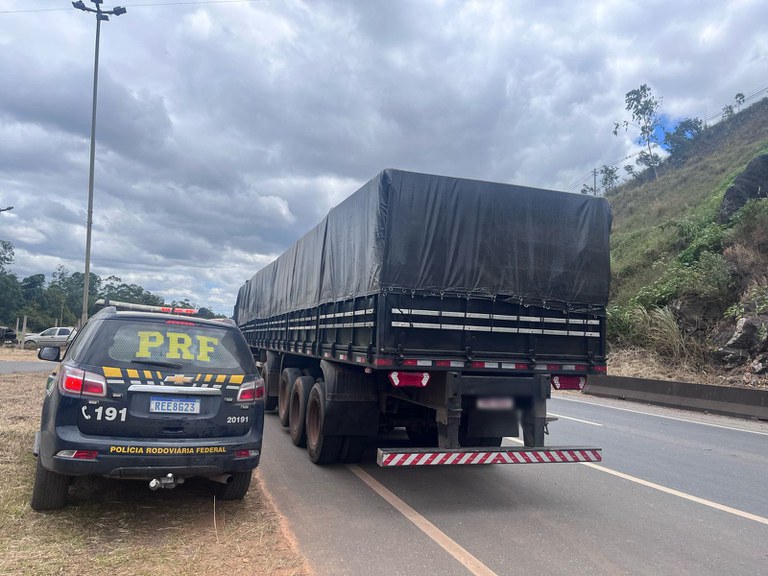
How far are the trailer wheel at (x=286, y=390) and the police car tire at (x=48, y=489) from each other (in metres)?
4.36

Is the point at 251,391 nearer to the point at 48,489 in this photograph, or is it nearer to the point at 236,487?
the point at 236,487

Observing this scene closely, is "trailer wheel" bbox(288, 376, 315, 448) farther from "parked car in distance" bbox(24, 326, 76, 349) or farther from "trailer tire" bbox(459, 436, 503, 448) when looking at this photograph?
"parked car in distance" bbox(24, 326, 76, 349)

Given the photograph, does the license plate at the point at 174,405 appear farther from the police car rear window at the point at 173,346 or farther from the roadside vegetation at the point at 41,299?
the roadside vegetation at the point at 41,299

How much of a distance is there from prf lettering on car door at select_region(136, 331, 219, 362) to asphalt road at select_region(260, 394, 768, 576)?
1619 millimetres

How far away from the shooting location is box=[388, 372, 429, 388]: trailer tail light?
5.53m

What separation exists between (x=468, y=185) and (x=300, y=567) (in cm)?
403

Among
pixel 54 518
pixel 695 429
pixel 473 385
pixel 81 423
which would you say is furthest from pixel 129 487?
pixel 695 429

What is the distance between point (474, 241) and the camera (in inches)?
240

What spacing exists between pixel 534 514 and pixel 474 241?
2.74 metres

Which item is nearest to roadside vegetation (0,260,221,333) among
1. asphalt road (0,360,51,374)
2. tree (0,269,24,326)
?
tree (0,269,24,326)

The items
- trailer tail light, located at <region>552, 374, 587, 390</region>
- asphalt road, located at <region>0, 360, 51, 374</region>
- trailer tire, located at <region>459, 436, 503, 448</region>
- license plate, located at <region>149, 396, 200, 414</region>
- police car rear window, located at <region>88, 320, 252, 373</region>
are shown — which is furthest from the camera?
asphalt road, located at <region>0, 360, 51, 374</region>

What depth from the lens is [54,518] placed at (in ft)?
14.8

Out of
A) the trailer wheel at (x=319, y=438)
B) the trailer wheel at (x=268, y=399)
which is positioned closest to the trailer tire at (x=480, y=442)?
the trailer wheel at (x=319, y=438)

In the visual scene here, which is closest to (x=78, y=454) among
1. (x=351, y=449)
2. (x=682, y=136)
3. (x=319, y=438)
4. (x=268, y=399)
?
(x=319, y=438)
